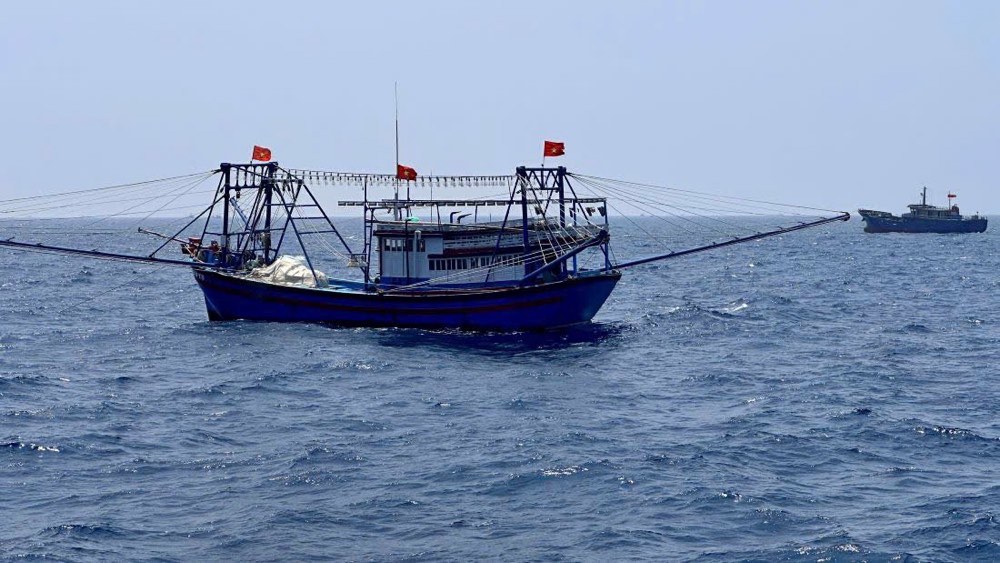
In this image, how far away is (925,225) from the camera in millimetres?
169375

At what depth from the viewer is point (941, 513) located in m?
22.9

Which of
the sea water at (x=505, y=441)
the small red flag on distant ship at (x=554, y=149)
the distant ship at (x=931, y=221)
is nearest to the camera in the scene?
the sea water at (x=505, y=441)

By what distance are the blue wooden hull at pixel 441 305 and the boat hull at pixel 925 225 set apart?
134 metres

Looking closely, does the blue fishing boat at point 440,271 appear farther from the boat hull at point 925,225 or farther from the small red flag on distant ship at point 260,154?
the boat hull at point 925,225

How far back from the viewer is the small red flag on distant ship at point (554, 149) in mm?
48031

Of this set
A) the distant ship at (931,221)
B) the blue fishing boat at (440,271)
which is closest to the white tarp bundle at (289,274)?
the blue fishing boat at (440,271)

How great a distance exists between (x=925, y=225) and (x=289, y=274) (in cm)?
13898

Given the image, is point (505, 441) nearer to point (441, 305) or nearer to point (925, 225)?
point (441, 305)

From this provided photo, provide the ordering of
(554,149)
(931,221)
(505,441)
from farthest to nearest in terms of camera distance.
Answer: (931,221) < (554,149) < (505,441)

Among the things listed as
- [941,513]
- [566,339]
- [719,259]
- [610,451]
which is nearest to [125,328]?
[566,339]

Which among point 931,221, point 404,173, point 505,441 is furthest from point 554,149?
point 931,221

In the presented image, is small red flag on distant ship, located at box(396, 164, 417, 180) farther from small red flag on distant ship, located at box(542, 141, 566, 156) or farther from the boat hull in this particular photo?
the boat hull

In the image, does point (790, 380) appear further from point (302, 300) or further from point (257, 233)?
point (257, 233)

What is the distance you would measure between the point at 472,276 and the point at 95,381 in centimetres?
1839
